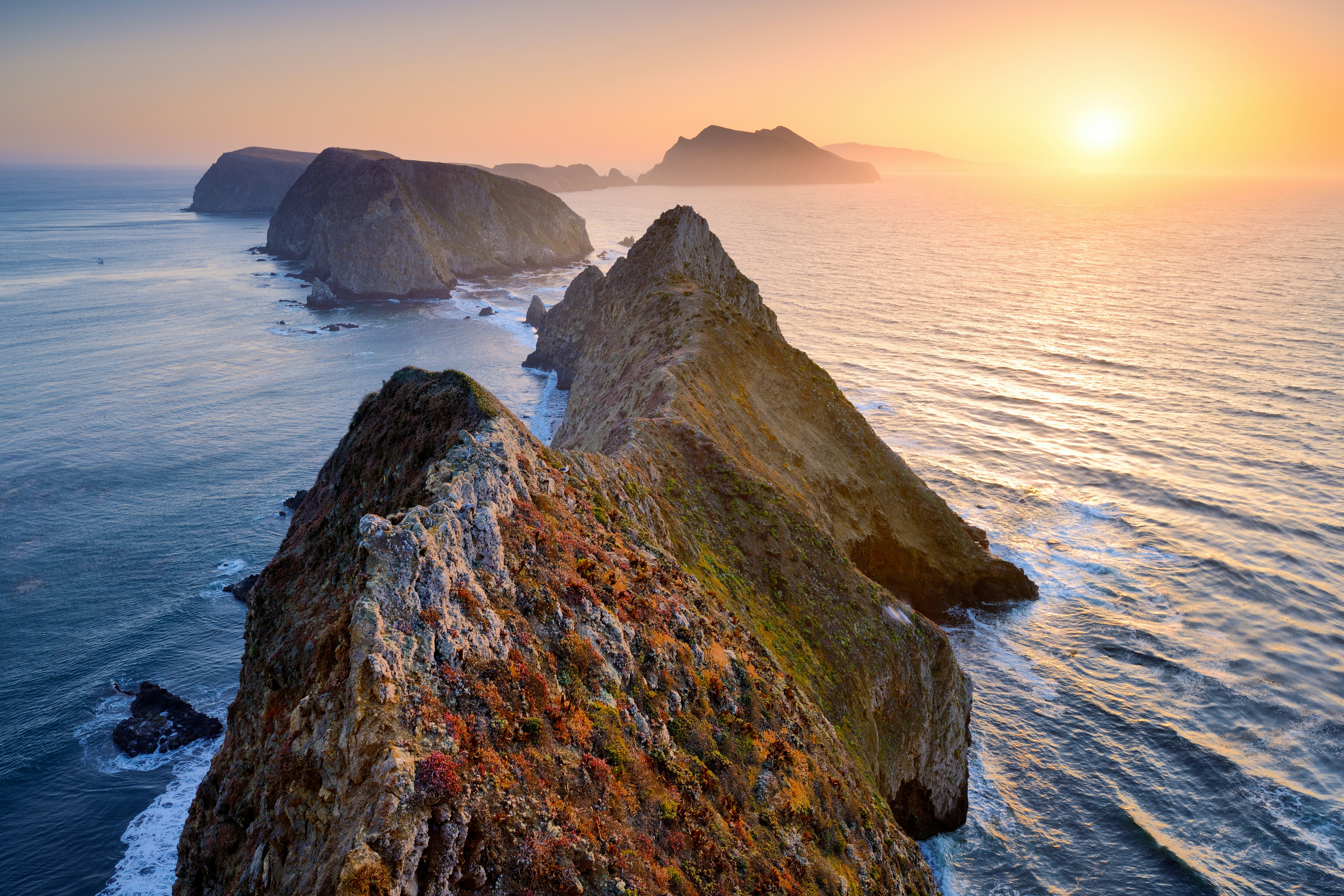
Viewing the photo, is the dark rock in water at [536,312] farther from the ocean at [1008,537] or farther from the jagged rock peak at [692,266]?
the jagged rock peak at [692,266]

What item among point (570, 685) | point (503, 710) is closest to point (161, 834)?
point (570, 685)

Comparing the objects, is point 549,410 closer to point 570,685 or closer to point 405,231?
point 570,685

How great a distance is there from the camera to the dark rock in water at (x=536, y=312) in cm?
12594

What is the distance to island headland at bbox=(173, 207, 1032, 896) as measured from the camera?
12227 mm

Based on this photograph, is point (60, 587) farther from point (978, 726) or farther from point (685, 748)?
point (978, 726)

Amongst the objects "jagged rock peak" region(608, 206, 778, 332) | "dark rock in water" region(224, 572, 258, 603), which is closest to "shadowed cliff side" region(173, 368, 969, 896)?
"dark rock in water" region(224, 572, 258, 603)

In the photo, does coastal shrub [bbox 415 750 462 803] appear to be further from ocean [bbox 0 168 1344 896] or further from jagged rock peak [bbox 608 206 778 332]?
jagged rock peak [bbox 608 206 778 332]

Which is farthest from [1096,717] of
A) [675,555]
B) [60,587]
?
[60,587]

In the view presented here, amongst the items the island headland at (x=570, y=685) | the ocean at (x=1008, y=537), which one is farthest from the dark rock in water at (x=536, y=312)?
the island headland at (x=570, y=685)

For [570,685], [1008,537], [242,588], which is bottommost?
[242,588]

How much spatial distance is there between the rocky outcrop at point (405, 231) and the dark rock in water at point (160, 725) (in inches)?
4921

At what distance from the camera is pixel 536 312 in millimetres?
126938

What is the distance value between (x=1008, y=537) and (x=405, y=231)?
152 meters

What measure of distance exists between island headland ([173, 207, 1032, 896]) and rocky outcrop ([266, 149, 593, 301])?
14112 centimetres
